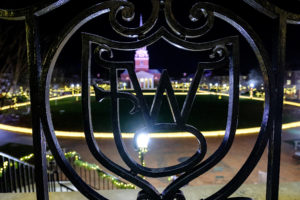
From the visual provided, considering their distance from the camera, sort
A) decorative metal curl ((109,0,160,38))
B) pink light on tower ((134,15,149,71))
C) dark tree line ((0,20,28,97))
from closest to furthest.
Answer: decorative metal curl ((109,0,160,38)) < dark tree line ((0,20,28,97)) < pink light on tower ((134,15,149,71))

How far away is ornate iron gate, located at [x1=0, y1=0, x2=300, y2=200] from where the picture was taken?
1.34 m

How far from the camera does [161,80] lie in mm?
1412

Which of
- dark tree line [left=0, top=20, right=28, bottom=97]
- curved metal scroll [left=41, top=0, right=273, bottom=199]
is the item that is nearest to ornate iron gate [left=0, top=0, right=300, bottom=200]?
curved metal scroll [left=41, top=0, right=273, bottom=199]

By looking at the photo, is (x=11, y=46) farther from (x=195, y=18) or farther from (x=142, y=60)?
(x=142, y=60)

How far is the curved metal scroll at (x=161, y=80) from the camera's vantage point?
1331mm

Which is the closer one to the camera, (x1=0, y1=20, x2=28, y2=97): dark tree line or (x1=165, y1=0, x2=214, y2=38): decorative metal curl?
(x1=165, y1=0, x2=214, y2=38): decorative metal curl

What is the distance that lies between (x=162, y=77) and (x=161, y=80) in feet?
0.10

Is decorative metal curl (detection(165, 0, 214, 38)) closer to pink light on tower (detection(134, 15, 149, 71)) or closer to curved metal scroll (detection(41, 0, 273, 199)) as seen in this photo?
curved metal scroll (detection(41, 0, 273, 199))

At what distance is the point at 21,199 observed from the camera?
1991mm

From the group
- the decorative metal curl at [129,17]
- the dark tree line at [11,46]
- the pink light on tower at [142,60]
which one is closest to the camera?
the decorative metal curl at [129,17]

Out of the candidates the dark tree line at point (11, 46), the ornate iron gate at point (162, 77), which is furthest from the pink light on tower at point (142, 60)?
the ornate iron gate at point (162, 77)

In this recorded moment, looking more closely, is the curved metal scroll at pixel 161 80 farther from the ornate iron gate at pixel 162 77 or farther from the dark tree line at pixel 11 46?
the dark tree line at pixel 11 46

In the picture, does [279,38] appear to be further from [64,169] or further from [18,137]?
[18,137]

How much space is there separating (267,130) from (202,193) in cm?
105
